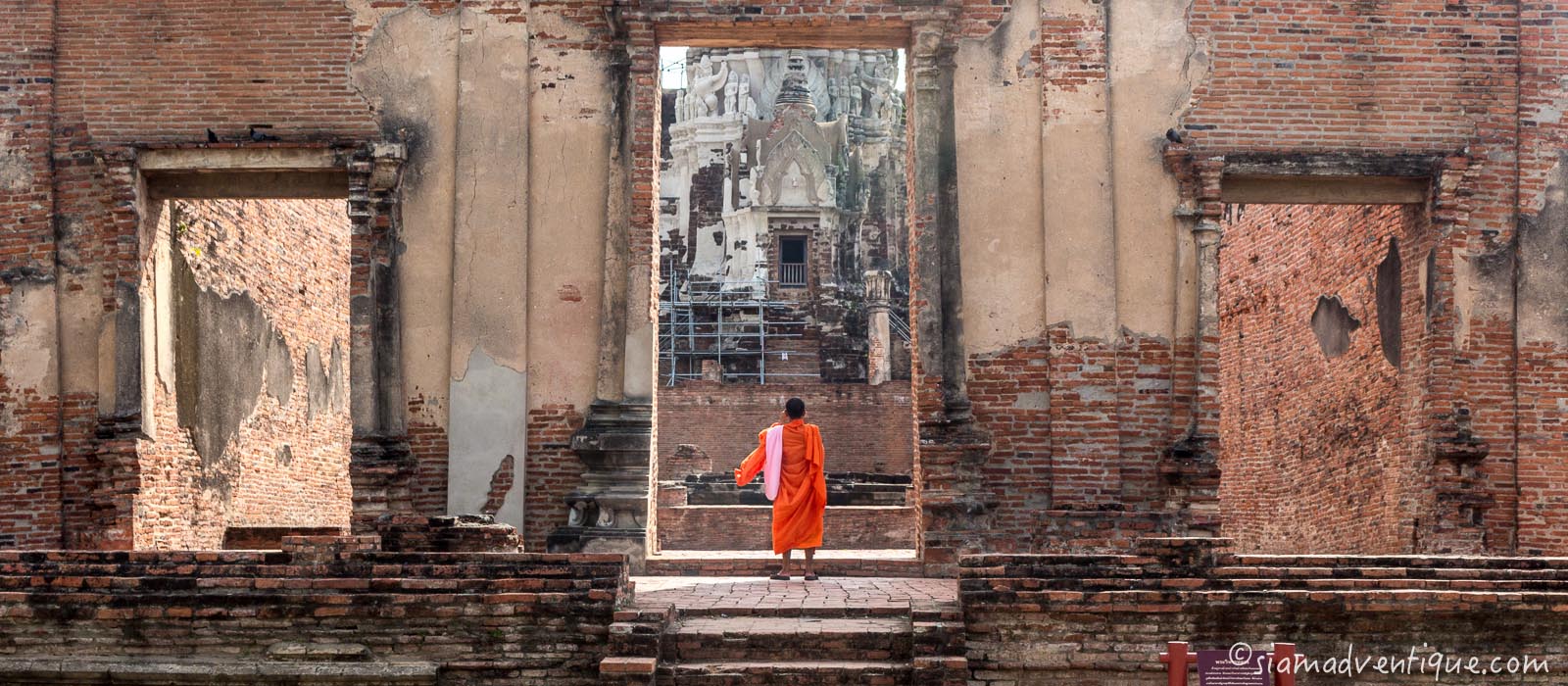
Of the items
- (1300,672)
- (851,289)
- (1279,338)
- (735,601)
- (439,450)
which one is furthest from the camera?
(851,289)

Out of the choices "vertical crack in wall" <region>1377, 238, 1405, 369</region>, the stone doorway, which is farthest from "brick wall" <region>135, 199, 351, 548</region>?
"vertical crack in wall" <region>1377, 238, 1405, 369</region>

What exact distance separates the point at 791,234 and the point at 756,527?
53.6 feet

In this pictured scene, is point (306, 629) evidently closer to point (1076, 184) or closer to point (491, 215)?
point (491, 215)

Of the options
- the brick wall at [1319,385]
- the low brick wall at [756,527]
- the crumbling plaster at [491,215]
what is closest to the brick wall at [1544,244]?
the brick wall at [1319,385]

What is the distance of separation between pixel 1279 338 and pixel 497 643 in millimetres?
9490

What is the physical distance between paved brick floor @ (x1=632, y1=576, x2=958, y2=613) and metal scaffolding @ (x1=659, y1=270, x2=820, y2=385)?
64.3 ft

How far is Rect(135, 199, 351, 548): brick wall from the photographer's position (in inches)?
480

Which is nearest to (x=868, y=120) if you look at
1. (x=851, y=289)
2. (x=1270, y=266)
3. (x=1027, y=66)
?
(x=851, y=289)

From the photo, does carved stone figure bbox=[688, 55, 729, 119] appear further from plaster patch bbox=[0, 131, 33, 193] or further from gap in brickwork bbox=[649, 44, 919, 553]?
plaster patch bbox=[0, 131, 33, 193]

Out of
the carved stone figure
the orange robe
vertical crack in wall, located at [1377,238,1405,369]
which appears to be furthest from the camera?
the carved stone figure

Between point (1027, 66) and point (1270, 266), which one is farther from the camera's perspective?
point (1270, 266)

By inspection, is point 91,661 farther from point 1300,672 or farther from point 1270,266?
point 1270,266

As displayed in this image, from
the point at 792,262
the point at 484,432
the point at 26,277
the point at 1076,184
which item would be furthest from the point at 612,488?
the point at 792,262

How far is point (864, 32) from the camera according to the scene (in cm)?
1144
